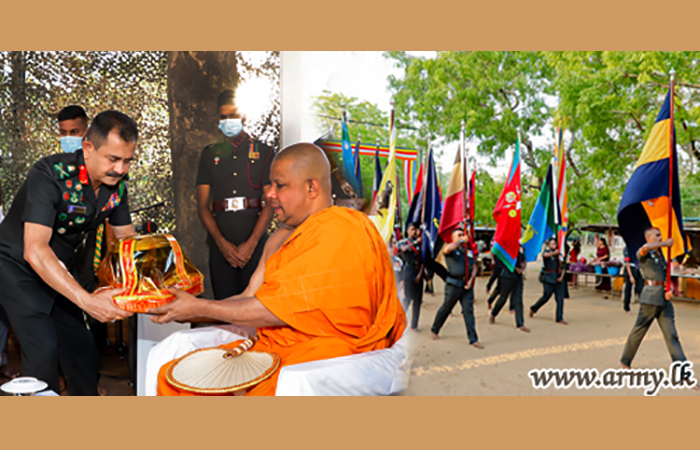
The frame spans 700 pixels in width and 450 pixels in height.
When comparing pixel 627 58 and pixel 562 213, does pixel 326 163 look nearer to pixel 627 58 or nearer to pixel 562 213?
pixel 562 213

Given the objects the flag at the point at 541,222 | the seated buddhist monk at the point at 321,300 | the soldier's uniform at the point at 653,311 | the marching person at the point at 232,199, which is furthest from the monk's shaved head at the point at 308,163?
the soldier's uniform at the point at 653,311

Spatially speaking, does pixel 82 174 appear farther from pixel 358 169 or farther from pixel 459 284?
pixel 459 284

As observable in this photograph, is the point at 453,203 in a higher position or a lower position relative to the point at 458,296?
higher

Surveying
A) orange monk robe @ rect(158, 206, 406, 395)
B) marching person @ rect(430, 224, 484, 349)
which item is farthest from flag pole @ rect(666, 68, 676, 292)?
orange monk robe @ rect(158, 206, 406, 395)

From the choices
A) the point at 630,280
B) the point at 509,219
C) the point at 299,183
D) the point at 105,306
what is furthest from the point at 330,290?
the point at 630,280

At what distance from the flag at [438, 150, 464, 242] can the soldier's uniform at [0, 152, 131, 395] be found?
2113mm

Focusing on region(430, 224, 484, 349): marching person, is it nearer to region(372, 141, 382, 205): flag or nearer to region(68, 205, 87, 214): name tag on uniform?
region(372, 141, 382, 205): flag

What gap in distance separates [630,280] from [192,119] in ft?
10.1

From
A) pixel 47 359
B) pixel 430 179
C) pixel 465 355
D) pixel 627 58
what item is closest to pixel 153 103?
pixel 47 359

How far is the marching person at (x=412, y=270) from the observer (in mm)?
3211

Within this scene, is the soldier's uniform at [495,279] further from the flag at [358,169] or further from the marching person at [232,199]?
the marching person at [232,199]

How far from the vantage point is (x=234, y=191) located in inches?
127

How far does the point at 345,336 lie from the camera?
2238 millimetres

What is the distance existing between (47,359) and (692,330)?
154 inches
